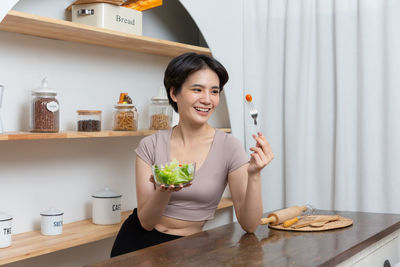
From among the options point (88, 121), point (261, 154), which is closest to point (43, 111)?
point (88, 121)

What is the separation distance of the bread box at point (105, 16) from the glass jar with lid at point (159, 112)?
39 centimetres

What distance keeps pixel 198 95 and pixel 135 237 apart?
648mm

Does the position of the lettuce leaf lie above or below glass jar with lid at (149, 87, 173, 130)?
below

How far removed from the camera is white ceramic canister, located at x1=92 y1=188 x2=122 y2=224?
238cm

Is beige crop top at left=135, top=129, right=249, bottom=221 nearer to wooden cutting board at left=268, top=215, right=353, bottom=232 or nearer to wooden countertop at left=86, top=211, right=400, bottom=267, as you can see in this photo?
wooden countertop at left=86, top=211, right=400, bottom=267

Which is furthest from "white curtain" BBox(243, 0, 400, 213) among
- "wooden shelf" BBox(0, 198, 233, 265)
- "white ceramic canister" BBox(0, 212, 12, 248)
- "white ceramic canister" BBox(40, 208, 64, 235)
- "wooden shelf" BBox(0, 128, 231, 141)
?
"white ceramic canister" BBox(0, 212, 12, 248)

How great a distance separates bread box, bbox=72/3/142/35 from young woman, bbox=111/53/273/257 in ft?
1.26

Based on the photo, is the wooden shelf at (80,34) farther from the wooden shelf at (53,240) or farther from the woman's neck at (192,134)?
the wooden shelf at (53,240)

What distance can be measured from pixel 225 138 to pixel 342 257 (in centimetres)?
77

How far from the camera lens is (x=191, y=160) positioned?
6.72 ft

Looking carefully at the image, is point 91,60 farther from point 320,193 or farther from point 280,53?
point 320,193

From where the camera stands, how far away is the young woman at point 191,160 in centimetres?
201

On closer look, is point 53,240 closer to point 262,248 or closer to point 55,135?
point 55,135

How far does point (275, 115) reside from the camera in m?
3.03
